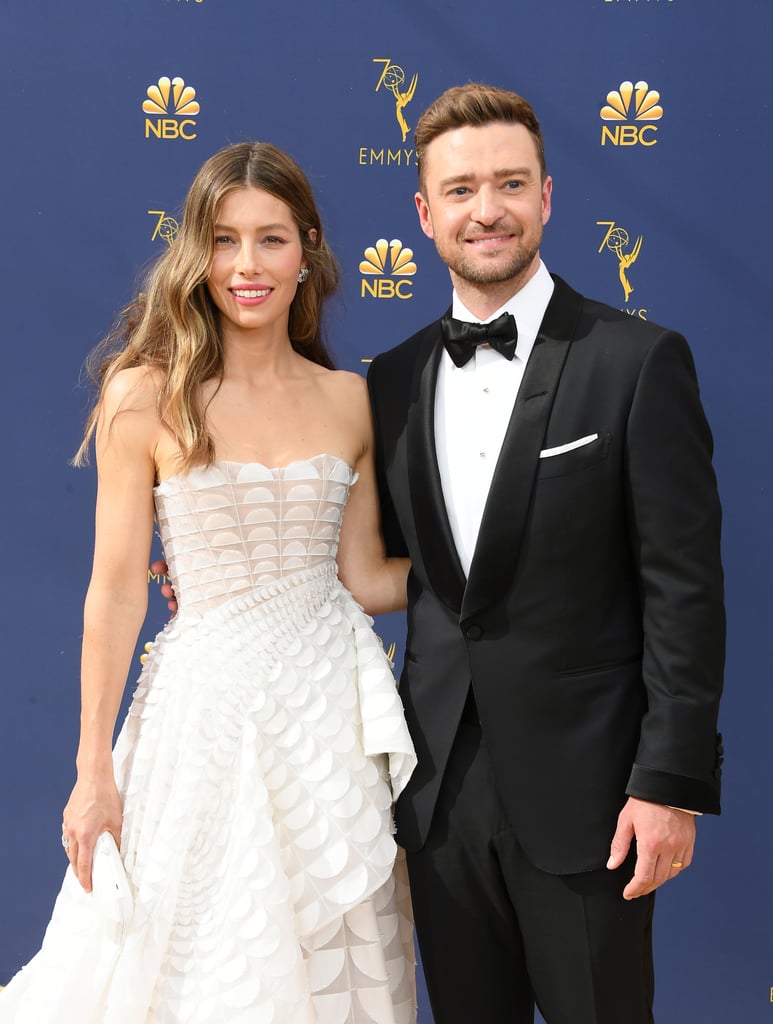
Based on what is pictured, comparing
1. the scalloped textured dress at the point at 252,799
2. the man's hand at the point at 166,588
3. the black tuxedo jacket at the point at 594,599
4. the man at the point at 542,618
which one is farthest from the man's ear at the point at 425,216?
the man's hand at the point at 166,588

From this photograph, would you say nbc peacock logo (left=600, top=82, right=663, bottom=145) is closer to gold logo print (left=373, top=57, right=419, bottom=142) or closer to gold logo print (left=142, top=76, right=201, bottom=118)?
gold logo print (left=373, top=57, right=419, bottom=142)

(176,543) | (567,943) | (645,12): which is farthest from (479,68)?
(567,943)

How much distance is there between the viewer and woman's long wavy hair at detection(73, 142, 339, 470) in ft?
6.20

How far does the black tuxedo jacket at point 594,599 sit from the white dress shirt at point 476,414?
36 mm

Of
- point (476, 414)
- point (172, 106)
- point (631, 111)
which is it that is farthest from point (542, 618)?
point (172, 106)

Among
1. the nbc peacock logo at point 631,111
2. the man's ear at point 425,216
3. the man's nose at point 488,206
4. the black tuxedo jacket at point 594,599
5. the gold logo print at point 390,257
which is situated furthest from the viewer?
the gold logo print at point 390,257

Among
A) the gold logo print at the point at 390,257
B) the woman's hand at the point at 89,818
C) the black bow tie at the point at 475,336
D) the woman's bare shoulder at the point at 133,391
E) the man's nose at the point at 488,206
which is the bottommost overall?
the woman's hand at the point at 89,818

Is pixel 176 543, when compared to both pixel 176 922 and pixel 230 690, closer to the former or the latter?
pixel 230 690

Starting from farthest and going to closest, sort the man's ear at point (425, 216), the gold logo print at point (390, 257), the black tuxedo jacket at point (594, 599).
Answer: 1. the gold logo print at point (390, 257)
2. the man's ear at point (425, 216)
3. the black tuxedo jacket at point (594, 599)

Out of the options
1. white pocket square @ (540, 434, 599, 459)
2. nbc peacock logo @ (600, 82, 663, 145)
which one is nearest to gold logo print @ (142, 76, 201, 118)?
nbc peacock logo @ (600, 82, 663, 145)

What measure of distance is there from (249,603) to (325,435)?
32 cm

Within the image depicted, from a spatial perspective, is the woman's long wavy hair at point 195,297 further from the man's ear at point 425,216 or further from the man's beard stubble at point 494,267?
the man's beard stubble at point 494,267

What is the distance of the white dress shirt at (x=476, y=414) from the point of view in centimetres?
183

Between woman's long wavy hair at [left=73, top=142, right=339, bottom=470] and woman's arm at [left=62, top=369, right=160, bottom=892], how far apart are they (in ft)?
0.17
